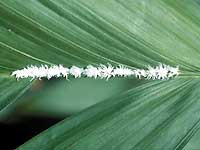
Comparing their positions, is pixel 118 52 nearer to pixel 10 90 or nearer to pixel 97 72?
pixel 97 72

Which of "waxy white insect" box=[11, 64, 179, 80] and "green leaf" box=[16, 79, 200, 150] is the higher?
"waxy white insect" box=[11, 64, 179, 80]

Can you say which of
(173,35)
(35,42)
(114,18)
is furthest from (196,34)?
(35,42)

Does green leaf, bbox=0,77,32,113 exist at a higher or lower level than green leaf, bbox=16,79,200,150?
Answer: higher

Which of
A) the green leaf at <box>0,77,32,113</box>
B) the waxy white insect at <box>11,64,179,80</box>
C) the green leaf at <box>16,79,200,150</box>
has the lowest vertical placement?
the green leaf at <box>16,79,200,150</box>

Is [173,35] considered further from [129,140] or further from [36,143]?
[36,143]
